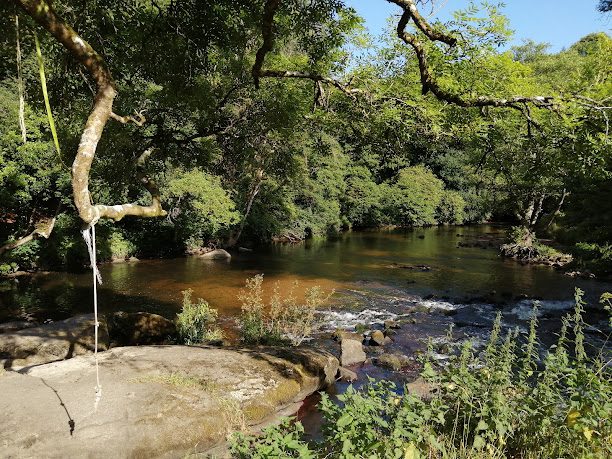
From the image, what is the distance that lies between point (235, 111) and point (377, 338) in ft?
22.9

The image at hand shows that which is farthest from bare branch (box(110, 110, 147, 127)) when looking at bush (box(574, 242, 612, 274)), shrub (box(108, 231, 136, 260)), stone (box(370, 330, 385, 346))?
shrub (box(108, 231, 136, 260))

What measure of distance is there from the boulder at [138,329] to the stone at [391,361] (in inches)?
197

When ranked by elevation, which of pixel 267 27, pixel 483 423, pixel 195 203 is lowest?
pixel 483 423

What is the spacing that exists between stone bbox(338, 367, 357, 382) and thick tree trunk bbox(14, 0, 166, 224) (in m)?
6.75

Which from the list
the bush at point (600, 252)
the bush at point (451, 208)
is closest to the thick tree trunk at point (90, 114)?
the bush at point (600, 252)

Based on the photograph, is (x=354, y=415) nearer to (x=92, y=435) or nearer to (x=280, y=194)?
(x=92, y=435)

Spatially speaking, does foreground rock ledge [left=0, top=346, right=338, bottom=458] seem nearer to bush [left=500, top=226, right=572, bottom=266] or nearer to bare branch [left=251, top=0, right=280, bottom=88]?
bare branch [left=251, top=0, right=280, bottom=88]

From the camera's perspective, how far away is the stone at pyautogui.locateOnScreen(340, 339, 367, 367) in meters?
10.2

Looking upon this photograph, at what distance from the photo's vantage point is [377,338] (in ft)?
38.3

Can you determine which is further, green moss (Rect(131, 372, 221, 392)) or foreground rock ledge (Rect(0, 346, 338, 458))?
green moss (Rect(131, 372, 221, 392))

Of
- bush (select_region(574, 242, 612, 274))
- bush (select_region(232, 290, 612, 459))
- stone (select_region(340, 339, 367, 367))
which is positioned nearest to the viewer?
bush (select_region(232, 290, 612, 459))

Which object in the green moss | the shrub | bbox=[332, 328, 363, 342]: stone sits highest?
the shrub

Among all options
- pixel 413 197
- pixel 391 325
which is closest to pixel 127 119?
pixel 391 325

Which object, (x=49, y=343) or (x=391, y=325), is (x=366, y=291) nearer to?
(x=391, y=325)
